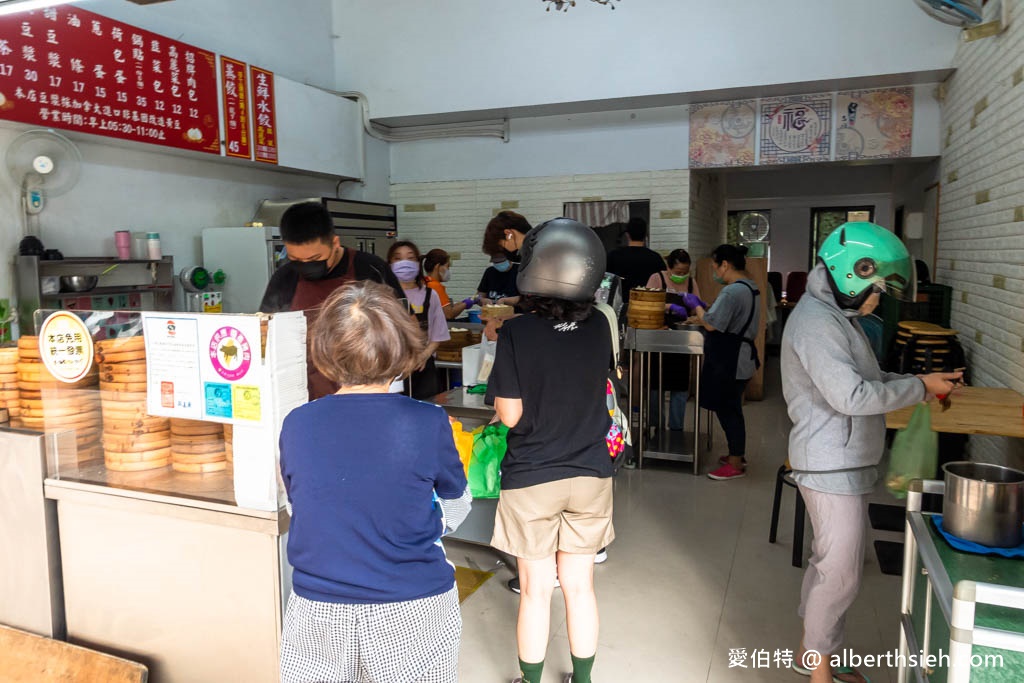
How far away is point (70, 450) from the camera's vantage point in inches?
81.8

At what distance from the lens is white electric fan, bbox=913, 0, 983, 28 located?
353 centimetres

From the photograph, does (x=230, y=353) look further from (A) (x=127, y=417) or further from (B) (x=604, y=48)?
(B) (x=604, y=48)

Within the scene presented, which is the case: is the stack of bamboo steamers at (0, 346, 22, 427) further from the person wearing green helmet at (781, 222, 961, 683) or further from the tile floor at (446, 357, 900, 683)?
the person wearing green helmet at (781, 222, 961, 683)

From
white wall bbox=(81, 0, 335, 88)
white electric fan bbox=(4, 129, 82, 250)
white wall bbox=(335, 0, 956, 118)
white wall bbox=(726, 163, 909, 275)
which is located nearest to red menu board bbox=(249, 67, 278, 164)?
white wall bbox=(81, 0, 335, 88)

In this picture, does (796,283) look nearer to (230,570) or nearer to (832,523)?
(832,523)

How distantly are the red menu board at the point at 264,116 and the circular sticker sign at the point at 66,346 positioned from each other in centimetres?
416

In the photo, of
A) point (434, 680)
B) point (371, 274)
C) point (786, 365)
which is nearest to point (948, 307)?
point (786, 365)

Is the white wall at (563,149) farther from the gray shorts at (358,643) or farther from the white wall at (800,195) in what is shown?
the gray shorts at (358,643)

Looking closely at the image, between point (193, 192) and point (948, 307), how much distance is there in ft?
18.9

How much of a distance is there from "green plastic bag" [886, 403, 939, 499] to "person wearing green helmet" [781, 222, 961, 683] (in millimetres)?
58

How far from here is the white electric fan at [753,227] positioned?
443 inches

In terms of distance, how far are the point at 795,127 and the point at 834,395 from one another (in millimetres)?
5154

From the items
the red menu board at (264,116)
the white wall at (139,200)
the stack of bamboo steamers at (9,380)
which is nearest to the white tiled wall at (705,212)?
the red menu board at (264,116)

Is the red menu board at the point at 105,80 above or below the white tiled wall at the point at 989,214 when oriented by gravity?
above
